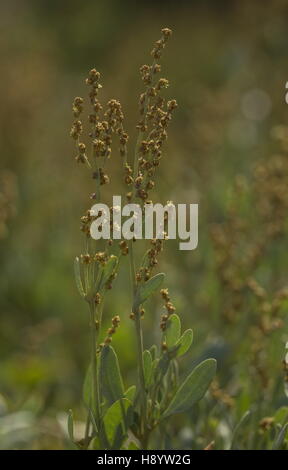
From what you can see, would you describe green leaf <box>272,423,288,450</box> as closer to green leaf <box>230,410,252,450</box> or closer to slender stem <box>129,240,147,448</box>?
green leaf <box>230,410,252,450</box>

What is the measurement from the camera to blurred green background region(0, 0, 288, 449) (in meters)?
1.92

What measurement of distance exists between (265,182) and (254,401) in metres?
0.61

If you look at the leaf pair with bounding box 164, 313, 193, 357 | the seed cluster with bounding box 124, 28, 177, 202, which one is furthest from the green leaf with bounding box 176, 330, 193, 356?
the seed cluster with bounding box 124, 28, 177, 202

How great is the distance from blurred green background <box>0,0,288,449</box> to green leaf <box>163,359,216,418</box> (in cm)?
30

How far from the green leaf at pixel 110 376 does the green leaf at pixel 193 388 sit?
90 mm

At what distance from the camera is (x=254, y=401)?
5.69 ft

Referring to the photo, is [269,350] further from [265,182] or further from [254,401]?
[265,182]

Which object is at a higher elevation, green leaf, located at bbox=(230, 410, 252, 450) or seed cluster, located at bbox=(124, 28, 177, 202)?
seed cluster, located at bbox=(124, 28, 177, 202)

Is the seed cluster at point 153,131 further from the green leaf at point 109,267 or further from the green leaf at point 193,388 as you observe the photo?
the green leaf at point 193,388

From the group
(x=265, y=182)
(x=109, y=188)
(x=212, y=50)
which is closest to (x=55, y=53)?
(x=212, y=50)

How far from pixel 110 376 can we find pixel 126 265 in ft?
5.88

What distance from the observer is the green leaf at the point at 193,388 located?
1326mm

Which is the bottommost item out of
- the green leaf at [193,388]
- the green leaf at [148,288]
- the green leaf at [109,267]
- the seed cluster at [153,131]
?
the green leaf at [193,388]

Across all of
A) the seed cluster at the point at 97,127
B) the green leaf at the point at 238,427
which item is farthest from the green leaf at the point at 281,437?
the seed cluster at the point at 97,127
